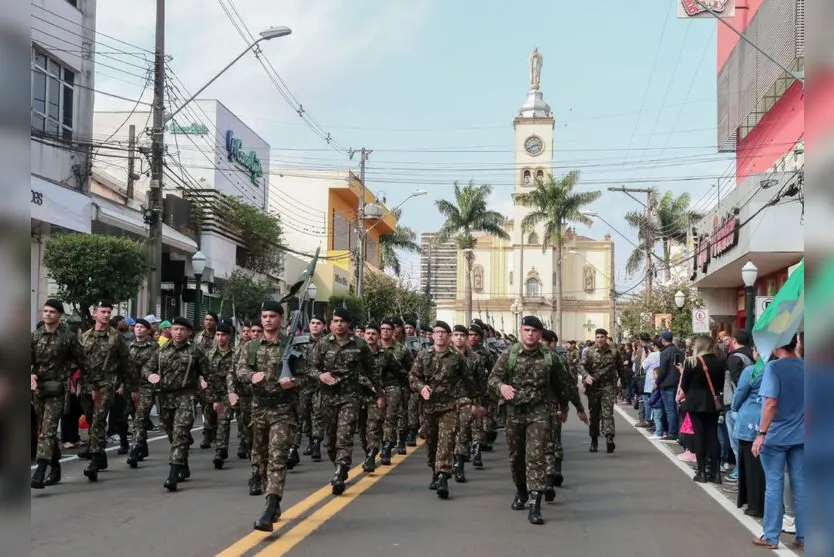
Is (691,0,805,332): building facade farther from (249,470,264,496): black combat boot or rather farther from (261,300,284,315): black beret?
(249,470,264,496): black combat boot

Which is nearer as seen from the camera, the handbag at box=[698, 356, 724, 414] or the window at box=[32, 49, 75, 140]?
the handbag at box=[698, 356, 724, 414]

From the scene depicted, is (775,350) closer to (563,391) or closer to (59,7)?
(563,391)

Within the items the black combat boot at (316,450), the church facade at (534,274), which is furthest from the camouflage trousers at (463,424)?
the church facade at (534,274)

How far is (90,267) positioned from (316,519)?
41.8 ft

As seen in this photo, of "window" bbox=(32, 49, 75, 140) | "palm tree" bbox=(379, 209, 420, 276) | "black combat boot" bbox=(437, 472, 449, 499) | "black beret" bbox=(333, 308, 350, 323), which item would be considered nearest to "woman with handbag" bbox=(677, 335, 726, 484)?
"black combat boot" bbox=(437, 472, 449, 499)

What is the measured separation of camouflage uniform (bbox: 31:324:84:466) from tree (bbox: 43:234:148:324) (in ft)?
32.1

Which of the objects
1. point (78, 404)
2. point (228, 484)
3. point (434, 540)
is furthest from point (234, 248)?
point (434, 540)

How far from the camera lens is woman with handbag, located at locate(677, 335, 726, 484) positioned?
11281mm

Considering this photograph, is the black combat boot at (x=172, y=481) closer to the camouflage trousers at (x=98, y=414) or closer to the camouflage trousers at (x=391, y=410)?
the camouflage trousers at (x=98, y=414)

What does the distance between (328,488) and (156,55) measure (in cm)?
1343

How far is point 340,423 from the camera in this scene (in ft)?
33.9
